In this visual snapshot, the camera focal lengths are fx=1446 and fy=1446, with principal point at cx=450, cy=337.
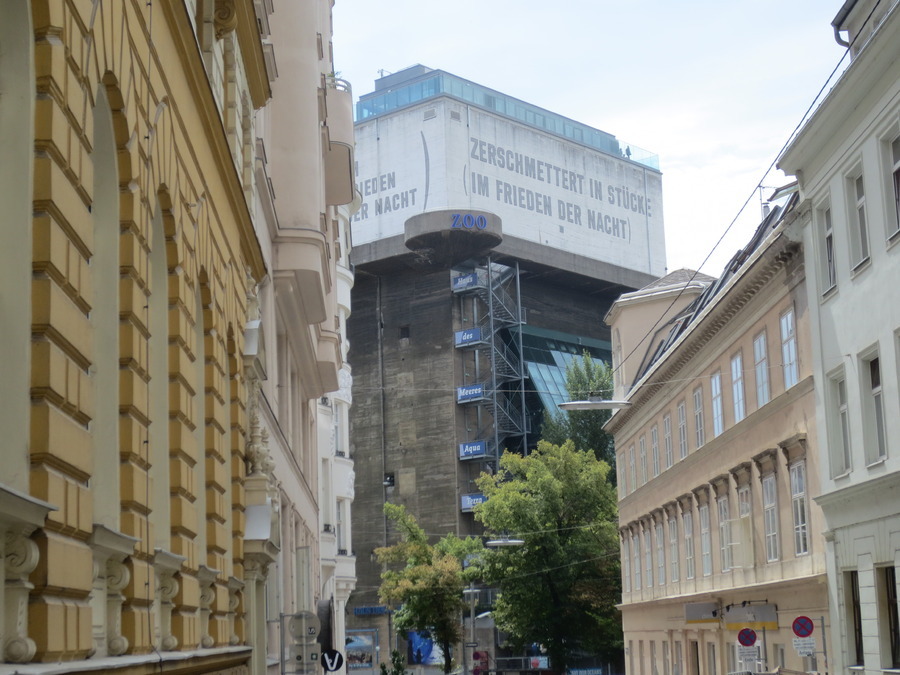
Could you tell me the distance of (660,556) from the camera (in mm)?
45188

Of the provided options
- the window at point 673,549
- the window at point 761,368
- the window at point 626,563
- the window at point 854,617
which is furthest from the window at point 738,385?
the window at point 626,563

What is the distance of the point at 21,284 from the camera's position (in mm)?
6414

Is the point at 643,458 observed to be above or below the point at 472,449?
below

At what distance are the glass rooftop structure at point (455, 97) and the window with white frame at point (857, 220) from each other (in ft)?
214

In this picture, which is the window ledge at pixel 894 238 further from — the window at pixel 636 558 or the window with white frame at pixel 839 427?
the window at pixel 636 558

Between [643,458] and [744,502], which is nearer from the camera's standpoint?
[744,502]

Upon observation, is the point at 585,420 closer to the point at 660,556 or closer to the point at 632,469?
the point at 632,469

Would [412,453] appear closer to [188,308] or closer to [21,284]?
[188,308]

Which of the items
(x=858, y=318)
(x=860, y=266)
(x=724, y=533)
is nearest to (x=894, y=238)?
(x=860, y=266)

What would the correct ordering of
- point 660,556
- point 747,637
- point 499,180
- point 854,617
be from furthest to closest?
1. point 499,180
2. point 660,556
3. point 747,637
4. point 854,617

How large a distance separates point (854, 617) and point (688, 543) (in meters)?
15.0

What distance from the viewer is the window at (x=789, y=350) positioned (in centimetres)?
2820

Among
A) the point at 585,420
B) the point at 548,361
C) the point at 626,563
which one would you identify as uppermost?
the point at 548,361

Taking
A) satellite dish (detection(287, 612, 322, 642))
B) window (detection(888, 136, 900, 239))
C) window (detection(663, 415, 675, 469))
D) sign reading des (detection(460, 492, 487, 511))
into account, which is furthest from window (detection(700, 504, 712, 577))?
sign reading des (detection(460, 492, 487, 511))
